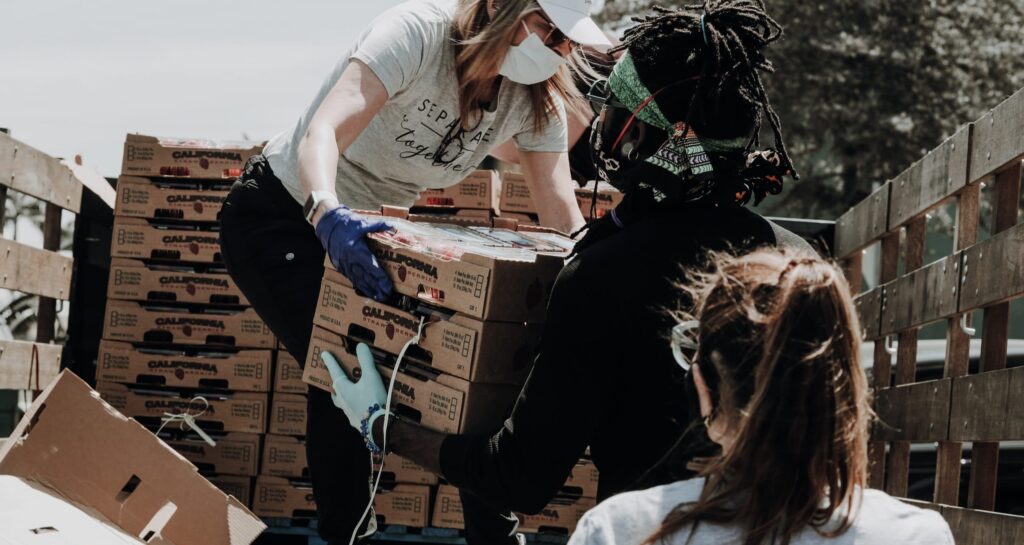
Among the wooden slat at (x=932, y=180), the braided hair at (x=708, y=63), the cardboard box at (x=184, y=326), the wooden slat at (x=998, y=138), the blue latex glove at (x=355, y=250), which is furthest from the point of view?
the cardboard box at (x=184, y=326)

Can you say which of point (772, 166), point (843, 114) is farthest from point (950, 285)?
point (843, 114)

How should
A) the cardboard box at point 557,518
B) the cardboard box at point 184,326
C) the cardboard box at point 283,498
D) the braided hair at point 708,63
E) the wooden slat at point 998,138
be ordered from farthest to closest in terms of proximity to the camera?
1. the cardboard box at point 184,326
2. the cardboard box at point 283,498
3. the cardboard box at point 557,518
4. the wooden slat at point 998,138
5. the braided hair at point 708,63

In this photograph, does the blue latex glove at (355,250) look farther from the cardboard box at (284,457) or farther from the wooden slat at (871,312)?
the cardboard box at (284,457)

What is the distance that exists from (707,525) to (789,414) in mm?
177

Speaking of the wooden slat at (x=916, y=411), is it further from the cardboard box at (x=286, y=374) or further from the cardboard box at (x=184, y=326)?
the cardboard box at (x=184, y=326)

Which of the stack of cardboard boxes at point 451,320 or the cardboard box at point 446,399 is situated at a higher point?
the stack of cardboard boxes at point 451,320

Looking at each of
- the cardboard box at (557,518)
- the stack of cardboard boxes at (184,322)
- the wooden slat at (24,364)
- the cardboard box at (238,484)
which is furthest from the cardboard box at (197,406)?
the cardboard box at (557,518)

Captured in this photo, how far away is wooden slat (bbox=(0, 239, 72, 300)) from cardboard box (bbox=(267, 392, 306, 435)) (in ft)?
3.21

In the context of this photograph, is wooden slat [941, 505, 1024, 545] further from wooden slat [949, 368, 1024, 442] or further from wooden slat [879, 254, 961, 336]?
wooden slat [879, 254, 961, 336]

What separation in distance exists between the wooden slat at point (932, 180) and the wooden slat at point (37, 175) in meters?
3.07

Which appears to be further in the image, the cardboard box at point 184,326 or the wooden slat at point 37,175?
the cardboard box at point 184,326

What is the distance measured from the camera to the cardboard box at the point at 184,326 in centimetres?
533

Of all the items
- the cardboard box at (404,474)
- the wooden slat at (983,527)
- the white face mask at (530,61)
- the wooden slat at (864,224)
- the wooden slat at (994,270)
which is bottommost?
the cardboard box at (404,474)

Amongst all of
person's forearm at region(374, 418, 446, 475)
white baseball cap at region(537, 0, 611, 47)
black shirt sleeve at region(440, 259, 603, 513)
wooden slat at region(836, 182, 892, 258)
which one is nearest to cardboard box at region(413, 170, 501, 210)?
wooden slat at region(836, 182, 892, 258)
